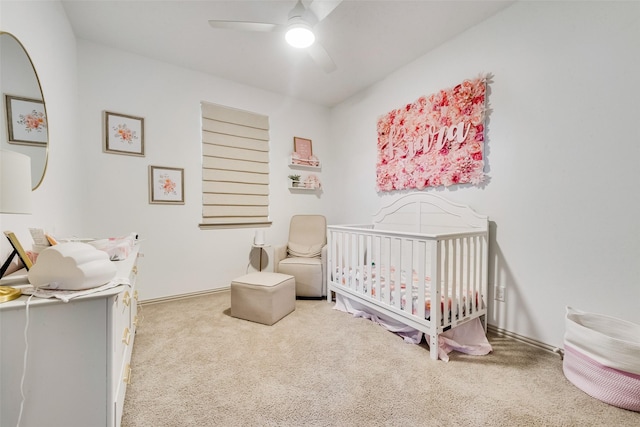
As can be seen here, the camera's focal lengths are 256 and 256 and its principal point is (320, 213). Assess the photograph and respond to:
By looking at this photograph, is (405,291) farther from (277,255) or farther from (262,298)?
(277,255)

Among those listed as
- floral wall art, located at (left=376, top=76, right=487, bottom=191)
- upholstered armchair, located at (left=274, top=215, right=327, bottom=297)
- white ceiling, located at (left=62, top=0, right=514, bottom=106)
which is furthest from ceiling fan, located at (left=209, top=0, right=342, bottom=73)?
upholstered armchair, located at (left=274, top=215, right=327, bottom=297)

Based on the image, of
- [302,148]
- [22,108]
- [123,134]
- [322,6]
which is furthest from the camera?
[302,148]

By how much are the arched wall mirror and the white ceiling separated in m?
1.05

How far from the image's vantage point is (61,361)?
0.83 metres

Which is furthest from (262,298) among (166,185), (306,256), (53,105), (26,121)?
(53,105)

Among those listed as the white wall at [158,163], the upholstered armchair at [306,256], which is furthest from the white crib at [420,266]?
the white wall at [158,163]

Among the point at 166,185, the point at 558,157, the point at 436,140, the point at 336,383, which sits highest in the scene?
the point at 436,140

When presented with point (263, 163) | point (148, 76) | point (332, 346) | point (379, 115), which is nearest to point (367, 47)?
point (379, 115)

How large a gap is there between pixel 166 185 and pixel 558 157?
11.1ft

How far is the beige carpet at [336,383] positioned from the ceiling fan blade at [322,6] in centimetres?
222

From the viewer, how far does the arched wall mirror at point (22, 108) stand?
1.11m

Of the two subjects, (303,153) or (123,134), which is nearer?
(123,134)

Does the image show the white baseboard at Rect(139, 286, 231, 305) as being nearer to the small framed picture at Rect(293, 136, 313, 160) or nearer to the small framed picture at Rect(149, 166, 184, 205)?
the small framed picture at Rect(149, 166, 184, 205)

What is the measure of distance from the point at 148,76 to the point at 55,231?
178 cm
